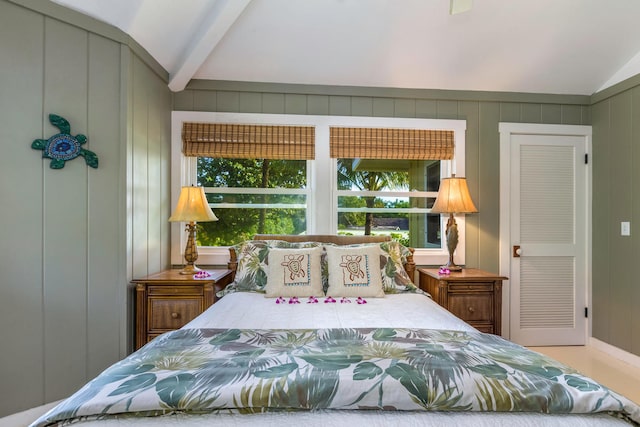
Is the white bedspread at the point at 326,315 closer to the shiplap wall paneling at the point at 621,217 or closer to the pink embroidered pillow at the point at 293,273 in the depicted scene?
the pink embroidered pillow at the point at 293,273

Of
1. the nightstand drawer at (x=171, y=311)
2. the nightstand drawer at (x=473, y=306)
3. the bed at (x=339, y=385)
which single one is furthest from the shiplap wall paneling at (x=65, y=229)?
the nightstand drawer at (x=473, y=306)

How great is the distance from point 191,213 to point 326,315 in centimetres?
137

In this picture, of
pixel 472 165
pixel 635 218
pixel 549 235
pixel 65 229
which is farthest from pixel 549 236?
pixel 65 229

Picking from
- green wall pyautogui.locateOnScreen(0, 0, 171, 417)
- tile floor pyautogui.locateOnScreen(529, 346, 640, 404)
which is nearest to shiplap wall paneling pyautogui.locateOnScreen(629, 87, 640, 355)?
tile floor pyautogui.locateOnScreen(529, 346, 640, 404)

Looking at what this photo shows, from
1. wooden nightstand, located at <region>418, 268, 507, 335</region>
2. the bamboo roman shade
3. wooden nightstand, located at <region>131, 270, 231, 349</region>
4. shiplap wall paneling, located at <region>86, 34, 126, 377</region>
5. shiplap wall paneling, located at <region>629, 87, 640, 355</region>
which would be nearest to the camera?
shiplap wall paneling, located at <region>86, 34, 126, 377</region>

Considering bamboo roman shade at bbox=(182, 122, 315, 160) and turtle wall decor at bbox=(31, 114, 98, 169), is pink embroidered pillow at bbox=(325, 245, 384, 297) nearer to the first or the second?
bamboo roman shade at bbox=(182, 122, 315, 160)

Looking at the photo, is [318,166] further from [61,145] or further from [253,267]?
[61,145]

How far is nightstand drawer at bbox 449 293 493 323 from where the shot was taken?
2551 millimetres

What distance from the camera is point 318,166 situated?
3012mm

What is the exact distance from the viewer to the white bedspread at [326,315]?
5.28 ft

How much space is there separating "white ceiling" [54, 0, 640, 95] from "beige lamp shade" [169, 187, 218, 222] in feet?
3.33

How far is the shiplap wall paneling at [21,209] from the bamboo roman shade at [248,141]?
3.62ft

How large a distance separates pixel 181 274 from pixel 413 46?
2610 mm

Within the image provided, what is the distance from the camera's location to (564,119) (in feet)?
10.4
